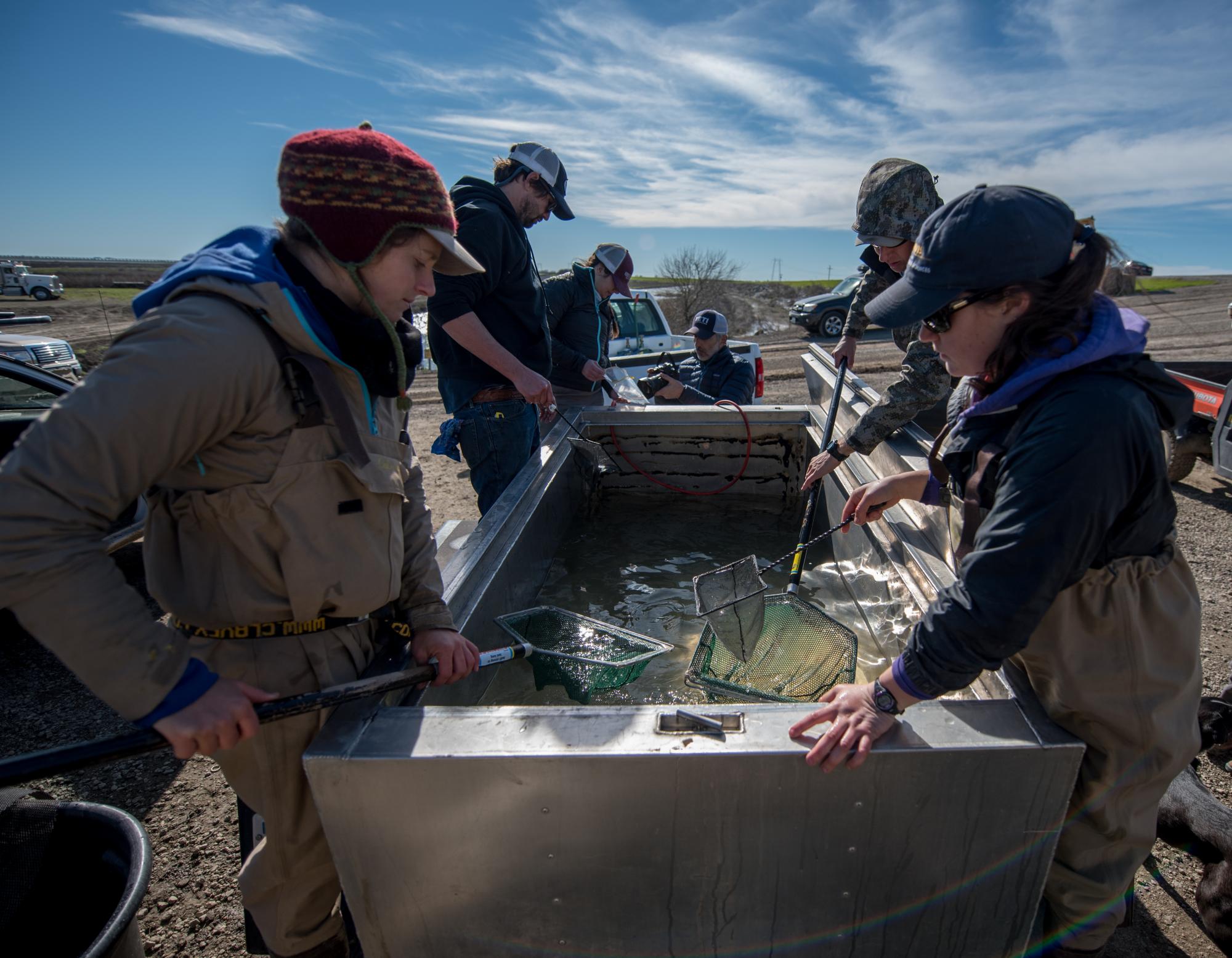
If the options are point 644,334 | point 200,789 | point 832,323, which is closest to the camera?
point 200,789

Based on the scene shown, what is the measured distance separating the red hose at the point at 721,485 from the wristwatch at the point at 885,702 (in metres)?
3.14

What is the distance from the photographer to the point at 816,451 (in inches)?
171

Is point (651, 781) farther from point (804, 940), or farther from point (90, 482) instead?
point (90, 482)

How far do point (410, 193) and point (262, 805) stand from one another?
1370 mm

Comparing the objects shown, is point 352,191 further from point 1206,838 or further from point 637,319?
point 637,319

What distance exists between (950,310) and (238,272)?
1412 millimetres

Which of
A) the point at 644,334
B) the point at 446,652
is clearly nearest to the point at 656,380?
the point at 446,652

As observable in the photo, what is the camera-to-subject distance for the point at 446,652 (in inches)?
70.0

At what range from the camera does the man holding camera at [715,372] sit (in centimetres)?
601

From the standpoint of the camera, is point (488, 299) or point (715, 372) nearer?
point (488, 299)

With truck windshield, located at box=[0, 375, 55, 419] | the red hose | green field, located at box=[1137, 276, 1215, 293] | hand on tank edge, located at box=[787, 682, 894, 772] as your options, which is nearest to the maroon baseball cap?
the red hose

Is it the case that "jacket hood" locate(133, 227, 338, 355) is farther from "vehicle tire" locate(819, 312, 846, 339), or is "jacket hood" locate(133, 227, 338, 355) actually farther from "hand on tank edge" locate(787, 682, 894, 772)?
"vehicle tire" locate(819, 312, 846, 339)

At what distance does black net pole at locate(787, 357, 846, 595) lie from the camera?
10.4 feet

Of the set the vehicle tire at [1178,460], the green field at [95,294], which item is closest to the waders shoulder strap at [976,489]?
the vehicle tire at [1178,460]
